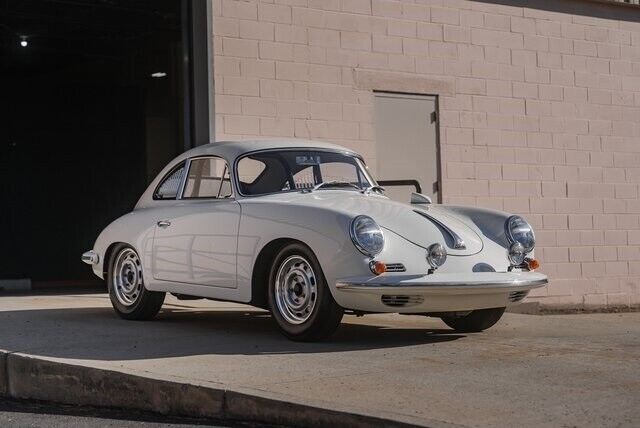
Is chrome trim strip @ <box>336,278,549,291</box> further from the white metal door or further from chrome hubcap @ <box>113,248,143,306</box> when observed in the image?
the white metal door

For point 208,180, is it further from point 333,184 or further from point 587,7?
point 587,7

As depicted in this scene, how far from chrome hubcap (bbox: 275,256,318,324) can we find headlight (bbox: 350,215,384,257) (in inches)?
16.7

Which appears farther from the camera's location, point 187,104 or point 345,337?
point 187,104

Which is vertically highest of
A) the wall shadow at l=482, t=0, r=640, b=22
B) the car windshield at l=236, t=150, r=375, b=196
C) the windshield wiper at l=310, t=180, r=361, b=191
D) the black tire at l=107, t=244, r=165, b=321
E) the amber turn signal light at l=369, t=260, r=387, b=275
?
the wall shadow at l=482, t=0, r=640, b=22

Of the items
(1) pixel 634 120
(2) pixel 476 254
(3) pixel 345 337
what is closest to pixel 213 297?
(3) pixel 345 337

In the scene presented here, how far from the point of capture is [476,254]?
6.95 m

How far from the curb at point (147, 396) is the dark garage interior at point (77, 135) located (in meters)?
10.9

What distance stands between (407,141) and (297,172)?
481cm

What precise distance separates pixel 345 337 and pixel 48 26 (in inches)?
455

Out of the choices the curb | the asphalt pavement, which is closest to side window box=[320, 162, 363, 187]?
the curb

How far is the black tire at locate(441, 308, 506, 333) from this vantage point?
25.1 feet

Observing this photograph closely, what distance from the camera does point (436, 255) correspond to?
21.9 ft

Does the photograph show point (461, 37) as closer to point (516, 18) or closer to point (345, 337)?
point (516, 18)

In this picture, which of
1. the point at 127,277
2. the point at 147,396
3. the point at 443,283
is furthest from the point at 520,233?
the point at 127,277
